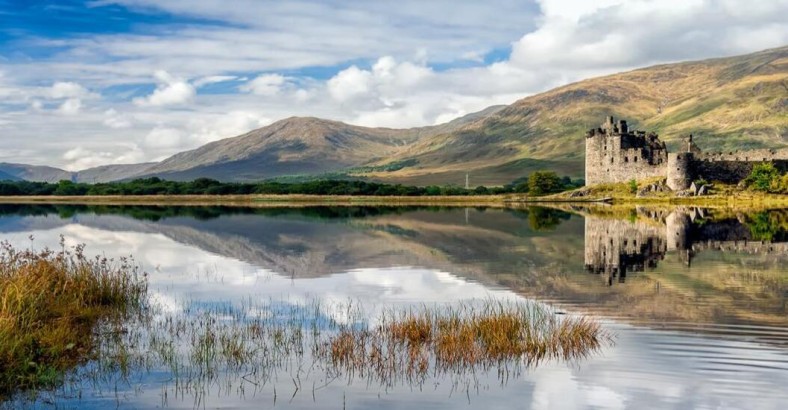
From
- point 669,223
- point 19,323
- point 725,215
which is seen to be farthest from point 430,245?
point 725,215

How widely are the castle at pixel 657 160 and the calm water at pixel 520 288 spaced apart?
87.2 ft

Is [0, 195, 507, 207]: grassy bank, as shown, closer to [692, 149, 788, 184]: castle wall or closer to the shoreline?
the shoreline

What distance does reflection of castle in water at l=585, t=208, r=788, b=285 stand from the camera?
28.2 meters

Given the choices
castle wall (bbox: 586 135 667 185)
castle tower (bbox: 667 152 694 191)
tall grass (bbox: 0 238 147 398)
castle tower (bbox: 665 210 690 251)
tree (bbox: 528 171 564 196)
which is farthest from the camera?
tree (bbox: 528 171 564 196)

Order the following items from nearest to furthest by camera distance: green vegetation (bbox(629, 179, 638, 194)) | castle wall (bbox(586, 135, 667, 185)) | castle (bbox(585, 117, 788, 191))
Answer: castle (bbox(585, 117, 788, 191)) < green vegetation (bbox(629, 179, 638, 194)) < castle wall (bbox(586, 135, 667, 185))

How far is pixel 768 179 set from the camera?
7475 centimetres

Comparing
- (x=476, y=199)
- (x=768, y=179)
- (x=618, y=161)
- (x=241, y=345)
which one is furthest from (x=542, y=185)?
(x=241, y=345)

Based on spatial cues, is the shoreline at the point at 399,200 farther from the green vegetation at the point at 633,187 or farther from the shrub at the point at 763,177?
the green vegetation at the point at 633,187

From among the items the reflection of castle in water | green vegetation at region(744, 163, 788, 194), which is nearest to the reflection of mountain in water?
the reflection of castle in water

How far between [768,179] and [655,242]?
46.2 meters

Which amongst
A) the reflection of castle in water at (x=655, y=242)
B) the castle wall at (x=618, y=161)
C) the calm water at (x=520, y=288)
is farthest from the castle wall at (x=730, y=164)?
the reflection of castle in water at (x=655, y=242)

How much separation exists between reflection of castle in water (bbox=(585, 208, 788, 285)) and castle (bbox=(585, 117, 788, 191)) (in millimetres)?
29313

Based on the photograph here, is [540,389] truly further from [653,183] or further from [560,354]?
[653,183]

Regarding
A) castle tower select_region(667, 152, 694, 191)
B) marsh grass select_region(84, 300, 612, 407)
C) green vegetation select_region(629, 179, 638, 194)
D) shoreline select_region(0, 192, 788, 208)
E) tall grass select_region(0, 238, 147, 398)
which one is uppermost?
castle tower select_region(667, 152, 694, 191)
